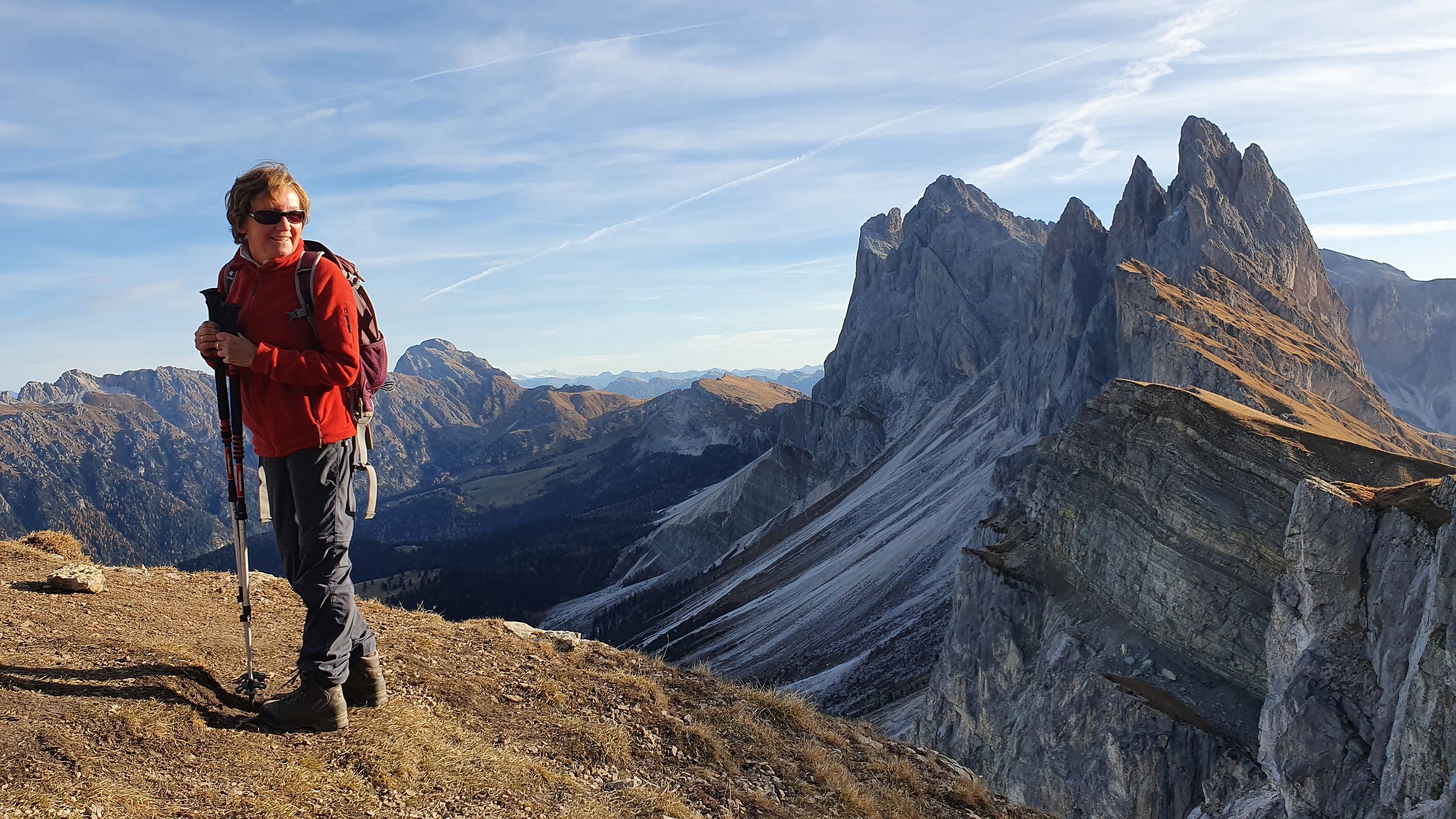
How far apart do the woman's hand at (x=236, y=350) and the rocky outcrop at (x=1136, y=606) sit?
3997 cm

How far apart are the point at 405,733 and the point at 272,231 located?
4.73 meters

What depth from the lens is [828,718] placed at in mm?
12859

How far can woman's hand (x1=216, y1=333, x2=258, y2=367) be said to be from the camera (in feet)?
22.5

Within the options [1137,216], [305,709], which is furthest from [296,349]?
[1137,216]

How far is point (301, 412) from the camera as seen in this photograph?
722 cm

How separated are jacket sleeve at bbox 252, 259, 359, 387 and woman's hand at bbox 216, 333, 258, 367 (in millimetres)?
57

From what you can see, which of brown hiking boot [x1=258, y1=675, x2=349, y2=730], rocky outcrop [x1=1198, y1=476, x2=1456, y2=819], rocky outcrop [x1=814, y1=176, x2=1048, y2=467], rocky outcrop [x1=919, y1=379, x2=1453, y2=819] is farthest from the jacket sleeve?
rocky outcrop [x1=814, y1=176, x2=1048, y2=467]

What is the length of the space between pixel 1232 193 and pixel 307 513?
117740 millimetres

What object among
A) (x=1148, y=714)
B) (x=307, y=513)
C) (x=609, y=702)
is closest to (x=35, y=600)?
(x=307, y=513)

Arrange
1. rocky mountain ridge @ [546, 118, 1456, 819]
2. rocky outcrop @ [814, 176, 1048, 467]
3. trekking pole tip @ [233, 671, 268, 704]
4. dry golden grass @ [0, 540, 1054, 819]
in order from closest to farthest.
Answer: dry golden grass @ [0, 540, 1054, 819]
trekking pole tip @ [233, 671, 268, 704]
rocky mountain ridge @ [546, 118, 1456, 819]
rocky outcrop @ [814, 176, 1048, 467]

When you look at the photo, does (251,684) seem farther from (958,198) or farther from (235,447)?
(958,198)

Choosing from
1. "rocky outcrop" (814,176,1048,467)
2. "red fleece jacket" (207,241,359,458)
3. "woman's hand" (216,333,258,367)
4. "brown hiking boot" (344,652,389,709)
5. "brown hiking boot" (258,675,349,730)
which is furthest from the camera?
"rocky outcrop" (814,176,1048,467)

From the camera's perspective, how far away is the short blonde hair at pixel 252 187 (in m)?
7.34

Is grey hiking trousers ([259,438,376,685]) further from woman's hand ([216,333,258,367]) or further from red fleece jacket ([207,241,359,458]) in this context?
woman's hand ([216,333,258,367])
